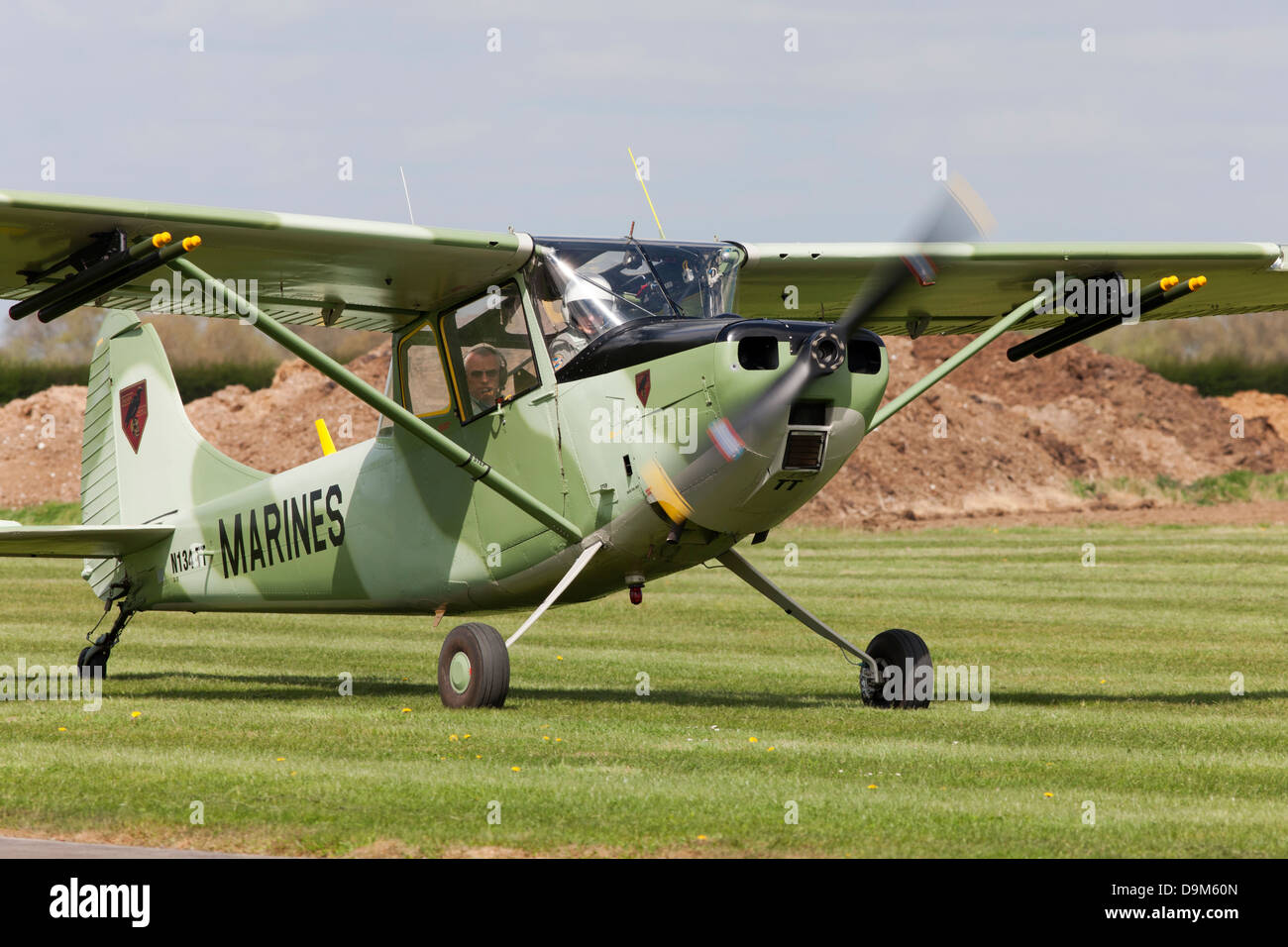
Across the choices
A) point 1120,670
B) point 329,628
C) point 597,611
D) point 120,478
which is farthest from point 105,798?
point 597,611

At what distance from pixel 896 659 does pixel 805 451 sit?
8.86 feet

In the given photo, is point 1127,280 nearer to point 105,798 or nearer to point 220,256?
point 220,256

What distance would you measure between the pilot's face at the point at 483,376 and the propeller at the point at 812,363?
1.84m

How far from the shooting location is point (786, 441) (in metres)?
11.2

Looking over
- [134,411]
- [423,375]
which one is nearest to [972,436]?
[134,411]

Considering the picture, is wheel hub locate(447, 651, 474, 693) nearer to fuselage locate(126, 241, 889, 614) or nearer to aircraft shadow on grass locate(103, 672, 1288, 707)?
fuselage locate(126, 241, 889, 614)

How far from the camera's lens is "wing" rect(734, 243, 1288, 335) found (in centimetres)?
1459

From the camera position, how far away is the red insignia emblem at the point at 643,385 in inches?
463

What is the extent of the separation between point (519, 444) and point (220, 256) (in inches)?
110

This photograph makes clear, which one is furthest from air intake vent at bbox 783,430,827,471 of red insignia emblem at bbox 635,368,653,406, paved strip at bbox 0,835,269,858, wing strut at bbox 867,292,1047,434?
paved strip at bbox 0,835,269,858

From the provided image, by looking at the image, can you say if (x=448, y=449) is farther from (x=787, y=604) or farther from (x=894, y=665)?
(x=894, y=665)

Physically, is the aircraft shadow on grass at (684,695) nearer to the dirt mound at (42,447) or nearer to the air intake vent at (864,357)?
the air intake vent at (864,357)

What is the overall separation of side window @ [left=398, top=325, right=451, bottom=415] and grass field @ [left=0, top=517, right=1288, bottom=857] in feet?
7.94

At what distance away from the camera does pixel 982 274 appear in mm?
15219
